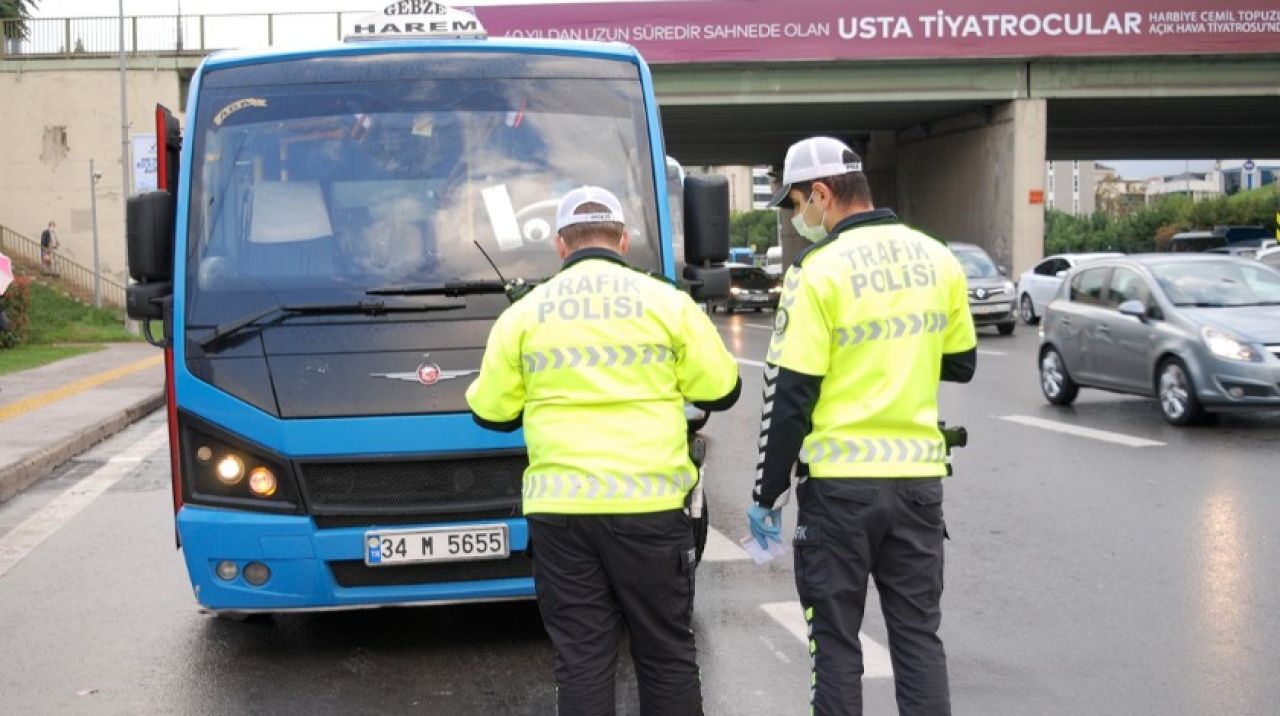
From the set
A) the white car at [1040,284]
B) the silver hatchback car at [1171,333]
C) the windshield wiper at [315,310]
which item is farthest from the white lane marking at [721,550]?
the white car at [1040,284]

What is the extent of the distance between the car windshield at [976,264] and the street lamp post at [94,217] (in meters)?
20.0

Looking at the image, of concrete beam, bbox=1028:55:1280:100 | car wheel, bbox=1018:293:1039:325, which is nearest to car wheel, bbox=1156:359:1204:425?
car wheel, bbox=1018:293:1039:325

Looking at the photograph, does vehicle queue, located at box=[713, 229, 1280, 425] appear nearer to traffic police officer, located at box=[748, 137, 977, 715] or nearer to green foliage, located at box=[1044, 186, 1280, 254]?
traffic police officer, located at box=[748, 137, 977, 715]

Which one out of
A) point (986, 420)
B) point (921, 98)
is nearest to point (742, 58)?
point (921, 98)

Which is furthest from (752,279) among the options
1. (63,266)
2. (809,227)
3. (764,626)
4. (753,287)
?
(809,227)

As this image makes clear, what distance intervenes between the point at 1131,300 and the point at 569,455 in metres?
11.3

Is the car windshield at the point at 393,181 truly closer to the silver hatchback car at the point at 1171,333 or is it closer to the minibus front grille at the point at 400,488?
the minibus front grille at the point at 400,488

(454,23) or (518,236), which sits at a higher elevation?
(454,23)

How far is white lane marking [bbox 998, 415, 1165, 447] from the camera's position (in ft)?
42.0

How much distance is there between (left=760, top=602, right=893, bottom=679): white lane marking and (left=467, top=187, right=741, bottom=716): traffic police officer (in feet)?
3.47

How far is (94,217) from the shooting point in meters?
39.3

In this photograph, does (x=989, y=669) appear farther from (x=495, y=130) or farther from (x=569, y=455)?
(x=495, y=130)

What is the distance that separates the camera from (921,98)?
1540 inches

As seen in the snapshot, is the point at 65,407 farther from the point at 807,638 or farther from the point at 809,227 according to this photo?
the point at 809,227
